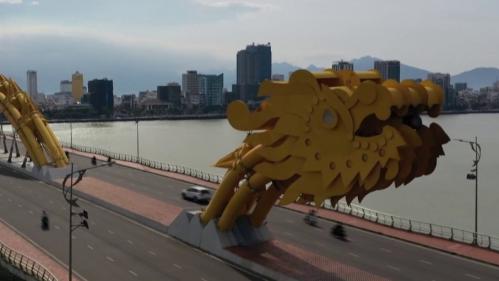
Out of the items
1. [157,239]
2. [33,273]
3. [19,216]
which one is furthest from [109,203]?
[33,273]

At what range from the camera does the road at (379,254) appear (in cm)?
3344

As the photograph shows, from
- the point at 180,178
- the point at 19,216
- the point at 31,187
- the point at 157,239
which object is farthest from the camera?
the point at 180,178

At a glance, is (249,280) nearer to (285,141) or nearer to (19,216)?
(285,141)

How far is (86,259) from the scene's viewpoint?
37.0 m

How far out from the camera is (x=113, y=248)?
129 ft

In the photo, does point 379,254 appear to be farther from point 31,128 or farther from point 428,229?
point 31,128

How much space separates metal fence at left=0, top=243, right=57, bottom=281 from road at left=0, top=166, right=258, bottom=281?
2116 mm

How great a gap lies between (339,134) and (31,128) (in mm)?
54192

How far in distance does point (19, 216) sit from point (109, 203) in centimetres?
734

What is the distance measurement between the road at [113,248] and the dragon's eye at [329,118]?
967 centimetres

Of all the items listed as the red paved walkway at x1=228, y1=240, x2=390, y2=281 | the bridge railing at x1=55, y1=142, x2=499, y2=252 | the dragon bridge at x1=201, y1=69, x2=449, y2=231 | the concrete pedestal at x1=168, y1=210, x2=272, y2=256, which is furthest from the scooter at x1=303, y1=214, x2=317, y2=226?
the dragon bridge at x1=201, y1=69, x2=449, y2=231

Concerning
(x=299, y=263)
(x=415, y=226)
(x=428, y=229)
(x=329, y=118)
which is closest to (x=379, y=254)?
(x=299, y=263)

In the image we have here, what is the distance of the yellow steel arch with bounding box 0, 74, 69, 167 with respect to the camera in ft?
233

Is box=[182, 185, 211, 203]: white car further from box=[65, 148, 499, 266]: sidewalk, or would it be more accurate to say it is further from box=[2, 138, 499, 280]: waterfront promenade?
box=[65, 148, 499, 266]: sidewalk
